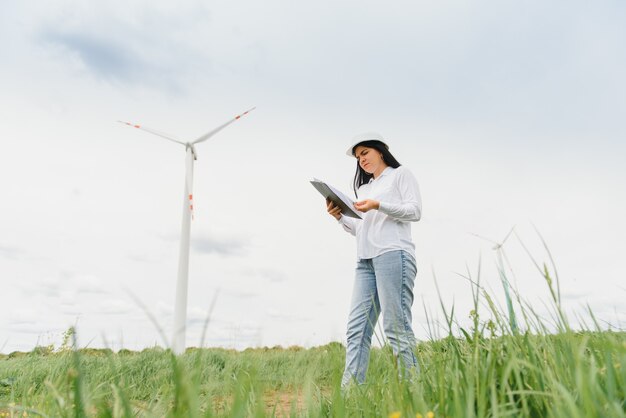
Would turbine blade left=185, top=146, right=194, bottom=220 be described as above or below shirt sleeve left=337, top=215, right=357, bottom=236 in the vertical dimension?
above

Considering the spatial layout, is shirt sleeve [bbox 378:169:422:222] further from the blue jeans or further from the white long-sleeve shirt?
the blue jeans

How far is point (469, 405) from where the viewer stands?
145 centimetres

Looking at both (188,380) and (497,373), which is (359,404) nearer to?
(497,373)

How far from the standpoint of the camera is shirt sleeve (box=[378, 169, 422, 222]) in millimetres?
4332

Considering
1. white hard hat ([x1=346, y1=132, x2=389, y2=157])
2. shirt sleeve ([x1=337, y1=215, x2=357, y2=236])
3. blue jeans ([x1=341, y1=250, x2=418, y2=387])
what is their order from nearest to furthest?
1. blue jeans ([x1=341, y1=250, x2=418, y2=387])
2. white hard hat ([x1=346, y1=132, x2=389, y2=157])
3. shirt sleeve ([x1=337, y1=215, x2=357, y2=236])

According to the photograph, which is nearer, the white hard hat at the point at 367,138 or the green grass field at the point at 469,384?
the green grass field at the point at 469,384

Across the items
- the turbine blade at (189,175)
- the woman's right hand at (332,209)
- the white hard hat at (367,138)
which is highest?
the turbine blade at (189,175)

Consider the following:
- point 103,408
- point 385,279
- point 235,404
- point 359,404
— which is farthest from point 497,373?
point 385,279

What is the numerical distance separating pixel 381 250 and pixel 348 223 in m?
0.80

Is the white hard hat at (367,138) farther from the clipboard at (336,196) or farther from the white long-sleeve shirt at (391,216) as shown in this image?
the clipboard at (336,196)

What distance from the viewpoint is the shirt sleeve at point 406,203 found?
4.33m

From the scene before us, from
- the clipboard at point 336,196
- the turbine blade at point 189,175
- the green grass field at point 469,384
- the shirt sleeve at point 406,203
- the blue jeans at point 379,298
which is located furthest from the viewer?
the turbine blade at point 189,175

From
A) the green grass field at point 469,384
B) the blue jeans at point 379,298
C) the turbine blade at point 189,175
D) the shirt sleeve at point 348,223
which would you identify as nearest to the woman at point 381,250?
the blue jeans at point 379,298

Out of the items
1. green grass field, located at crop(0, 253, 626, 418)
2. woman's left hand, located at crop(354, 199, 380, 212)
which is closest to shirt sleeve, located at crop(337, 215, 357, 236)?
woman's left hand, located at crop(354, 199, 380, 212)
